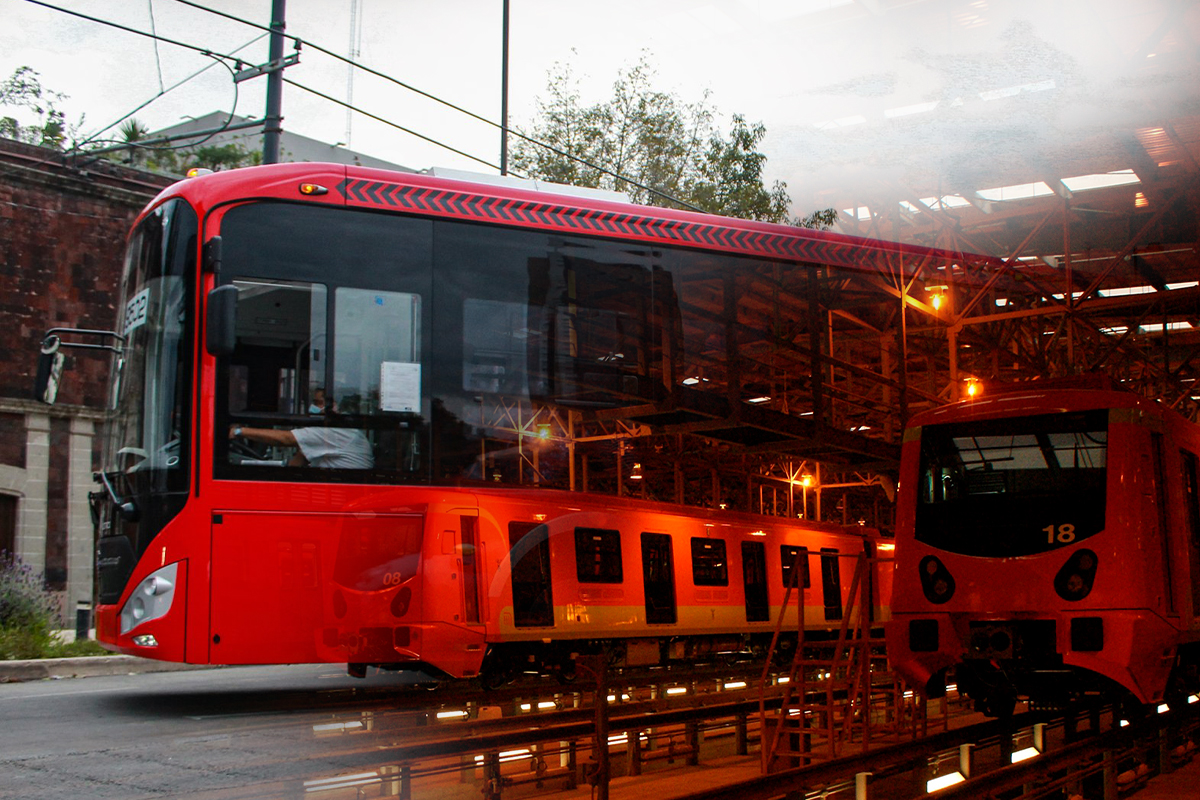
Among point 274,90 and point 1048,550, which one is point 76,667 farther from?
point 1048,550

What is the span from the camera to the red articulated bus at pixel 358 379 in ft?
24.9

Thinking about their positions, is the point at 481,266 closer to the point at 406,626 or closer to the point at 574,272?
the point at 574,272

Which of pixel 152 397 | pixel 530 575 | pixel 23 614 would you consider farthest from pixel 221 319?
pixel 23 614

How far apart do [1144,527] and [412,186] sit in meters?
6.44

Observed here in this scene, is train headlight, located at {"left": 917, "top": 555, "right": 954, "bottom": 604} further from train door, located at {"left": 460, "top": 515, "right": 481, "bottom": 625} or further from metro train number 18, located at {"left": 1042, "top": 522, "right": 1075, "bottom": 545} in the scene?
train door, located at {"left": 460, "top": 515, "right": 481, "bottom": 625}

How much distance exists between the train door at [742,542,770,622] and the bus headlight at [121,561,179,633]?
10.0m

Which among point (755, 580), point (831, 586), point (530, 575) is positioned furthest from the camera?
point (831, 586)

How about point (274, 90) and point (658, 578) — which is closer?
point (658, 578)

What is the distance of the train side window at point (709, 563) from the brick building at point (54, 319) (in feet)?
24.7

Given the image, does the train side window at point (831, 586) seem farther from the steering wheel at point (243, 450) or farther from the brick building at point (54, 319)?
the steering wheel at point (243, 450)

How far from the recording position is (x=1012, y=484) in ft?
33.1

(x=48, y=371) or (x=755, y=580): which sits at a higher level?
(x=48, y=371)

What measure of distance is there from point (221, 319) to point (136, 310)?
1164 millimetres

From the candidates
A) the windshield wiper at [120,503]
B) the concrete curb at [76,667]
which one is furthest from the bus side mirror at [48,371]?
the concrete curb at [76,667]
